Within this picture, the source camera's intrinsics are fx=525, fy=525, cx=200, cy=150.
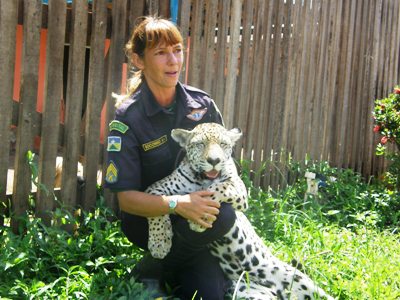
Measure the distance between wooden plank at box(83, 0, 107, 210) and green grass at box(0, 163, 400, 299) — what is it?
22 cm

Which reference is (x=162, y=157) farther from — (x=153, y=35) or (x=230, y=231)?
(x=153, y=35)

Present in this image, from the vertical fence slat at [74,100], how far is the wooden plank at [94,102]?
90 millimetres

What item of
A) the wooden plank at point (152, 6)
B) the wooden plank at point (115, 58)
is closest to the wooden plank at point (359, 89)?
the wooden plank at point (152, 6)

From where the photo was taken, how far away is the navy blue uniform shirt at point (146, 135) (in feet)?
9.35

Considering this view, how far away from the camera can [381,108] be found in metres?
6.55

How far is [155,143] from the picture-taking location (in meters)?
2.98

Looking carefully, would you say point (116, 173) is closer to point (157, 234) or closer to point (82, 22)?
point (157, 234)

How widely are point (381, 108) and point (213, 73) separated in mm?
2593

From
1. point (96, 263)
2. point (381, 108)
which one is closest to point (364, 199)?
point (381, 108)

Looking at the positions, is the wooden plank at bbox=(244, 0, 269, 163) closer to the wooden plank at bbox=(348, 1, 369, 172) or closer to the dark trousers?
the wooden plank at bbox=(348, 1, 369, 172)

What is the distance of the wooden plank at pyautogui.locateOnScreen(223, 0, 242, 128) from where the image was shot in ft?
17.3

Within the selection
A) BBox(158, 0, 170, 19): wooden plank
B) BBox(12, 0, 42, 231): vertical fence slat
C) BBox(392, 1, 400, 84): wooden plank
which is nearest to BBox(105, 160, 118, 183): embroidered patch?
BBox(12, 0, 42, 231): vertical fence slat

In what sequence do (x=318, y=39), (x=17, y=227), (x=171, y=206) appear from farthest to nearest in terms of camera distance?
(x=318, y=39) → (x=17, y=227) → (x=171, y=206)

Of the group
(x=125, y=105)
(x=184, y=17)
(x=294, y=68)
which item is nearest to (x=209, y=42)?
(x=184, y=17)
